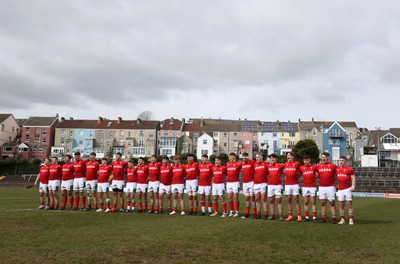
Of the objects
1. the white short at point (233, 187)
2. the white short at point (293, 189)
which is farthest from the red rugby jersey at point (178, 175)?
the white short at point (293, 189)

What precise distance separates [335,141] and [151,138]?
4428 cm

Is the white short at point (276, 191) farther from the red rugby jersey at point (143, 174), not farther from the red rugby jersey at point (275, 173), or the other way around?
the red rugby jersey at point (143, 174)

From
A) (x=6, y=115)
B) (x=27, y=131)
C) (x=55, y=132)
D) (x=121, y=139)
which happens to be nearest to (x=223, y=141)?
(x=121, y=139)

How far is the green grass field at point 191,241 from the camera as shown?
685cm

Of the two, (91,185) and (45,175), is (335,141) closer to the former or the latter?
(91,185)

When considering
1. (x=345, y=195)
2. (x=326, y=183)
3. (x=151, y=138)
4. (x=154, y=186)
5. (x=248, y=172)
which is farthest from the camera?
(x=151, y=138)

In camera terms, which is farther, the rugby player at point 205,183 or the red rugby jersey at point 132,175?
the red rugby jersey at point 132,175

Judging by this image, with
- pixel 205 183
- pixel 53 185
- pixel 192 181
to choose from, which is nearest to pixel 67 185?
pixel 53 185

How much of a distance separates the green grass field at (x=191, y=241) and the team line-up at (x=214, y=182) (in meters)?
1.48

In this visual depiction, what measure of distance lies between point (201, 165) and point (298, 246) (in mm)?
7446

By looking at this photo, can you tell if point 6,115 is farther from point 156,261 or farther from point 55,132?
point 156,261

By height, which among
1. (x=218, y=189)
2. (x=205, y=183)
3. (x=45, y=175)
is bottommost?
(x=218, y=189)

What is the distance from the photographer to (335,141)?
283ft

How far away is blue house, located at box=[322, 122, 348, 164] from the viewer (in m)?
85.7
